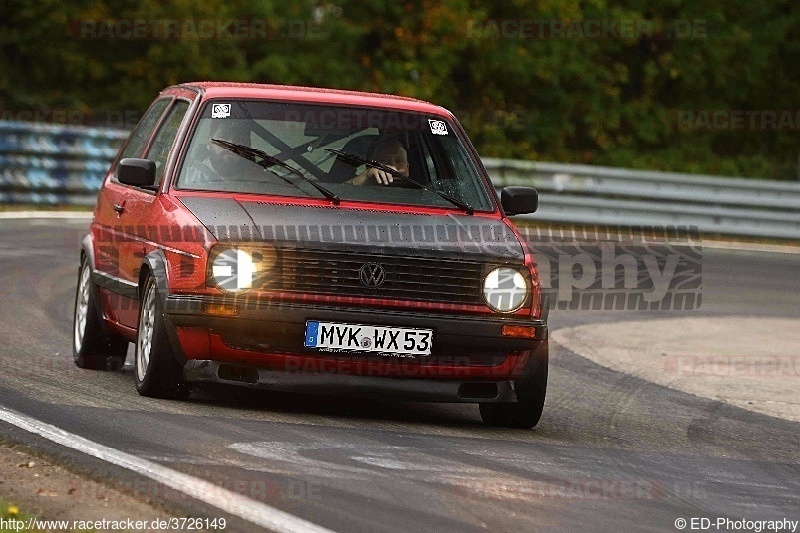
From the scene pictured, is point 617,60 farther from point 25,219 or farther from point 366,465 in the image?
point 366,465

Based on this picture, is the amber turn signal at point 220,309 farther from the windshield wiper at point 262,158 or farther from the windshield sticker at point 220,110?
the windshield sticker at point 220,110

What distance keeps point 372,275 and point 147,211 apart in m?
1.51

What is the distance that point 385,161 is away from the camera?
369 inches

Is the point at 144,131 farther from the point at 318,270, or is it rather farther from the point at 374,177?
the point at 318,270

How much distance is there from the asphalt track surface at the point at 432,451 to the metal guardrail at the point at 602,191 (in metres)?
12.6

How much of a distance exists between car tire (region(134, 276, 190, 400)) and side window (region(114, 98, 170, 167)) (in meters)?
1.75

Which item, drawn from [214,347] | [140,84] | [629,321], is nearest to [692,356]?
[629,321]

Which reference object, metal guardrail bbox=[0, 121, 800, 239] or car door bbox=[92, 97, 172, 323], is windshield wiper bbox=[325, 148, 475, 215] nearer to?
car door bbox=[92, 97, 172, 323]

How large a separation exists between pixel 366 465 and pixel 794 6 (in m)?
28.4

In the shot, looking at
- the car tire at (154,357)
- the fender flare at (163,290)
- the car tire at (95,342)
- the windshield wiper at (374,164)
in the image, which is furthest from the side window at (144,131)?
the fender flare at (163,290)

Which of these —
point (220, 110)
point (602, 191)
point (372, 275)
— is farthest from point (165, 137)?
point (602, 191)

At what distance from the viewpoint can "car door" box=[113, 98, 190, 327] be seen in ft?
29.3

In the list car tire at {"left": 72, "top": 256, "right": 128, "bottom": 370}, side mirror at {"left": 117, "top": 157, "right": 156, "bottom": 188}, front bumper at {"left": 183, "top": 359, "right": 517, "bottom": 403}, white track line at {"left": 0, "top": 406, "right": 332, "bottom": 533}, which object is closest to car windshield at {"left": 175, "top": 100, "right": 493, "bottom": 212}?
side mirror at {"left": 117, "top": 157, "right": 156, "bottom": 188}

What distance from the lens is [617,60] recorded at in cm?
3350
